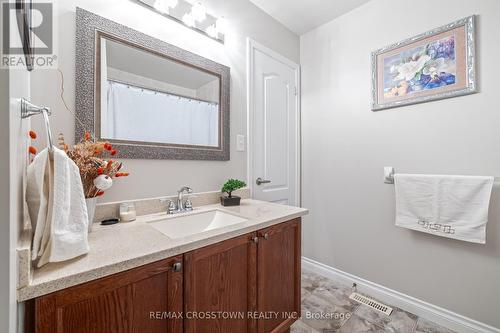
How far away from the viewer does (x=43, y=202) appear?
58cm

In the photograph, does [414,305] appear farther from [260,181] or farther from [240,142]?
[240,142]

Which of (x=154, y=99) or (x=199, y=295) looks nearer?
(x=199, y=295)

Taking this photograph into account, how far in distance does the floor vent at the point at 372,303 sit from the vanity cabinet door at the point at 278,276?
26.8 inches

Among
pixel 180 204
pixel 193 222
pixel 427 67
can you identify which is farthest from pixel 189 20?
pixel 427 67

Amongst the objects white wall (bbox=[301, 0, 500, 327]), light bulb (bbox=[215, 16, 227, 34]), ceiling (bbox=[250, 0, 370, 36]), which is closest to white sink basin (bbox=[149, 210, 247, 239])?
white wall (bbox=[301, 0, 500, 327])

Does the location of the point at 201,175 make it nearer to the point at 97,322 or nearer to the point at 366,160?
the point at 97,322

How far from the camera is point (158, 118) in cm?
126

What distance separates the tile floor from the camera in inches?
54.5

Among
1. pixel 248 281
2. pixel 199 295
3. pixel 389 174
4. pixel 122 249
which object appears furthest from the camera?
pixel 389 174

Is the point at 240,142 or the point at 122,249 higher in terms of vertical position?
the point at 240,142

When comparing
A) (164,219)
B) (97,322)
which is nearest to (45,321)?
(97,322)

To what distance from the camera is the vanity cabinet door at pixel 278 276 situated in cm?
108

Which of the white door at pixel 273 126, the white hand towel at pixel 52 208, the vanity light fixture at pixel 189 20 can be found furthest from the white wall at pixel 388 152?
the white hand towel at pixel 52 208

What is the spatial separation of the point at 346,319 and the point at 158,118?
1826 millimetres
